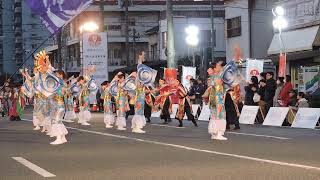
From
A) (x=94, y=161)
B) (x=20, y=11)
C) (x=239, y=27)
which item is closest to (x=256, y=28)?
(x=239, y=27)

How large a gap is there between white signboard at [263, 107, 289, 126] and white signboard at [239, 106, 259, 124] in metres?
0.76

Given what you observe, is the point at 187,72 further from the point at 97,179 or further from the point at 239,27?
the point at 97,179

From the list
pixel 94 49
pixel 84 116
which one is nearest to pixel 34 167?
pixel 84 116

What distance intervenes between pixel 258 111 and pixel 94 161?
12204 millimetres

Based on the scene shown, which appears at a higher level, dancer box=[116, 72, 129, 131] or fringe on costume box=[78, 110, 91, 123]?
dancer box=[116, 72, 129, 131]

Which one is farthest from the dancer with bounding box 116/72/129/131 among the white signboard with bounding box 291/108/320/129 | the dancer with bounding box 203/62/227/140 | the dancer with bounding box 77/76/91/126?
the white signboard with bounding box 291/108/320/129

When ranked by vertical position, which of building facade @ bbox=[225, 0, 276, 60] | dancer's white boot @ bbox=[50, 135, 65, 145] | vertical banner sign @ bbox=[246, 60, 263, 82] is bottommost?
dancer's white boot @ bbox=[50, 135, 65, 145]

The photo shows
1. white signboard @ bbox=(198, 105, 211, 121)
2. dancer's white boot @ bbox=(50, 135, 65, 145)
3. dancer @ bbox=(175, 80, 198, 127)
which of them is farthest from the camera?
white signboard @ bbox=(198, 105, 211, 121)

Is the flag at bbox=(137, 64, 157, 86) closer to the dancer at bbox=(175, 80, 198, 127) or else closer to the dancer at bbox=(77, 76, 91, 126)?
the dancer at bbox=(175, 80, 198, 127)

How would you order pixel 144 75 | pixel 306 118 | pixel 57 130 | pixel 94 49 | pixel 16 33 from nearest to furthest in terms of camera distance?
pixel 57 130
pixel 144 75
pixel 306 118
pixel 94 49
pixel 16 33

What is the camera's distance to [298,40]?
30156 millimetres

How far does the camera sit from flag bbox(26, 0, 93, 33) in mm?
19312

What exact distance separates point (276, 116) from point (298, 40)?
32.7 ft

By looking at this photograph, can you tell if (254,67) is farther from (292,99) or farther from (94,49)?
(94,49)
